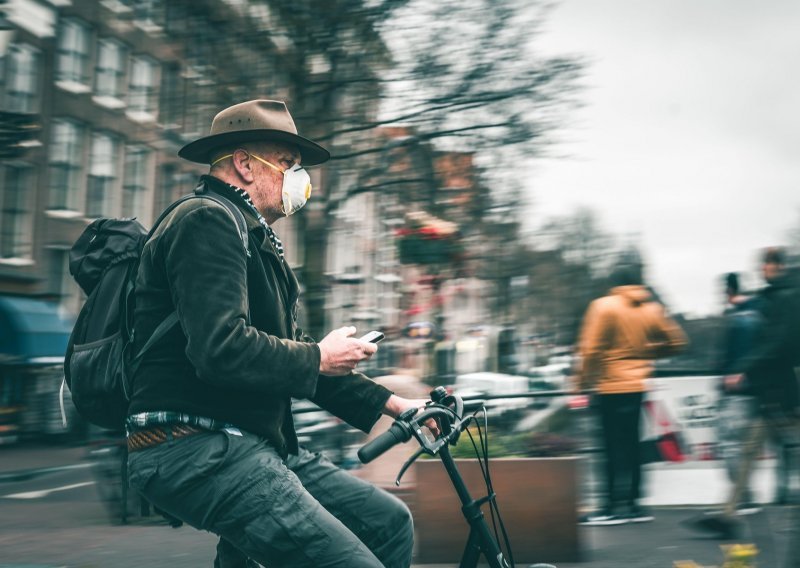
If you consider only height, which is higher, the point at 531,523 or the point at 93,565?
the point at 531,523

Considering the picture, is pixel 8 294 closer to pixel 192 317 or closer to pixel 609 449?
pixel 609 449

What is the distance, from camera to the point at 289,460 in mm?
2984

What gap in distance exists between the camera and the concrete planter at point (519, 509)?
642 cm

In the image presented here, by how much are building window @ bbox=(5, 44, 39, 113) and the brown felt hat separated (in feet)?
73.5

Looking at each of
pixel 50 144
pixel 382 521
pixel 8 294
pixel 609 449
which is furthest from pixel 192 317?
pixel 50 144

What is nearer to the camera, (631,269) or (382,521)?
(382,521)

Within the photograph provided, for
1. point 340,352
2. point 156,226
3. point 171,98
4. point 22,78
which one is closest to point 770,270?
point 340,352

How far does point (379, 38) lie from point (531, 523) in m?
5.73

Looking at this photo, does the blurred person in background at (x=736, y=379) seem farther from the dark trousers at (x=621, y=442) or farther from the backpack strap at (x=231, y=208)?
the backpack strap at (x=231, y=208)

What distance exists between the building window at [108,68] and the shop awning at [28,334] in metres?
7.39

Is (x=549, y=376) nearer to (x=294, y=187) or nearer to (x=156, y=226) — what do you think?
(x=294, y=187)

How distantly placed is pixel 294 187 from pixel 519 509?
12.7ft

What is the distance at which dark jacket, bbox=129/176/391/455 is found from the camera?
250cm

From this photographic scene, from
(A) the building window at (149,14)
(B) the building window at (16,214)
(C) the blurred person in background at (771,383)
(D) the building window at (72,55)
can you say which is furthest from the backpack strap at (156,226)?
(D) the building window at (72,55)
